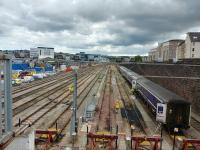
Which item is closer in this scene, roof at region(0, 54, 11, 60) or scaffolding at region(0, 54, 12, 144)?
roof at region(0, 54, 11, 60)

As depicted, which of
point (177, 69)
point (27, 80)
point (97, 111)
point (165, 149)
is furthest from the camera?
point (27, 80)

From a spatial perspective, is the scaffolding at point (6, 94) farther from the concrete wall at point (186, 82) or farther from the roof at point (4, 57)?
the concrete wall at point (186, 82)

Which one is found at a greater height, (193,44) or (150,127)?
(193,44)

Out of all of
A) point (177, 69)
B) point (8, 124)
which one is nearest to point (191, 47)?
point (177, 69)

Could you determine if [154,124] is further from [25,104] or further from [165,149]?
[25,104]

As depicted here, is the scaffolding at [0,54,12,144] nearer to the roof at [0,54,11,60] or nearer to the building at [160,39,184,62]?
the roof at [0,54,11,60]

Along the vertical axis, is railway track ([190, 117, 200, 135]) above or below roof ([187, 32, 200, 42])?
below

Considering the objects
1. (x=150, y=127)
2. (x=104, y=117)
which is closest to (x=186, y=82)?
(x=150, y=127)

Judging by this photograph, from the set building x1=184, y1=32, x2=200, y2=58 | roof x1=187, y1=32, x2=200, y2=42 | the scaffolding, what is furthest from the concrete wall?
roof x1=187, y1=32, x2=200, y2=42

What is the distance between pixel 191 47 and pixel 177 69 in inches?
2692

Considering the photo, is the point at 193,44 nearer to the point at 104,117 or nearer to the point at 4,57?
the point at 104,117

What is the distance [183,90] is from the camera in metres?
31.3

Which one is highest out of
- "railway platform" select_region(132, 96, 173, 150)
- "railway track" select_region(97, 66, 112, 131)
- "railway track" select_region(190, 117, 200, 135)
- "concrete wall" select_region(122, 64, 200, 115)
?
"concrete wall" select_region(122, 64, 200, 115)

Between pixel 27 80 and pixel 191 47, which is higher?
pixel 191 47
